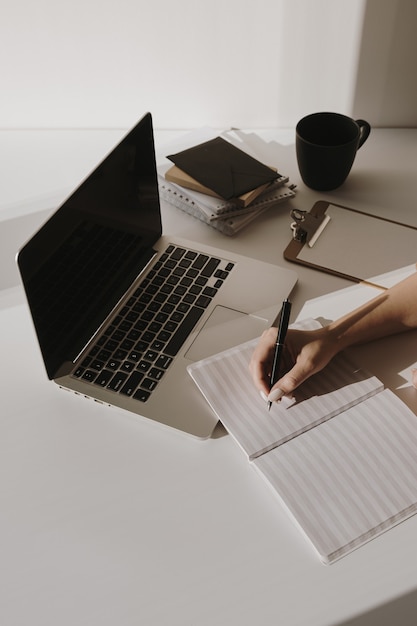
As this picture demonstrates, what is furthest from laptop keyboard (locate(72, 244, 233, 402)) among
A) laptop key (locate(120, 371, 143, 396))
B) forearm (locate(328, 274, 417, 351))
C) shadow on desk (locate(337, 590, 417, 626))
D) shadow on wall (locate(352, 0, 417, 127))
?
shadow on wall (locate(352, 0, 417, 127))

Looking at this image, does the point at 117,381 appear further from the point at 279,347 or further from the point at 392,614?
the point at 392,614

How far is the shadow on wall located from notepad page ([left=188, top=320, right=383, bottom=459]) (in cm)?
74

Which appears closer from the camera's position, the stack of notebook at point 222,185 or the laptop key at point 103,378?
the laptop key at point 103,378

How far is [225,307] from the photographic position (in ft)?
3.66

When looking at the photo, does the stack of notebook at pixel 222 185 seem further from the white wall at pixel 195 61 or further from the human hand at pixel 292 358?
the human hand at pixel 292 358

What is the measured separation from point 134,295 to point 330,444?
412 mm

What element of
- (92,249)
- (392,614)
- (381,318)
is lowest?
(392,614)

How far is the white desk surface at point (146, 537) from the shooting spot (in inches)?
30.9

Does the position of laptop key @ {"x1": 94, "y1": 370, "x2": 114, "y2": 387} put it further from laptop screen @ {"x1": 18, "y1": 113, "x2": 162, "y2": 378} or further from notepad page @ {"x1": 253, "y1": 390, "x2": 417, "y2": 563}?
notepad page @ {"x1": 253, "y1": 390, "x2": 417, "y2": 563}

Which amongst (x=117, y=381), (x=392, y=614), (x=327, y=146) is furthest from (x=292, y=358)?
(x=327, y=146)

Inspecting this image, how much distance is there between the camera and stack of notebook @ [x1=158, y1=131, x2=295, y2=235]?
127 cm

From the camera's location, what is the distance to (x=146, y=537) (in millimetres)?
842

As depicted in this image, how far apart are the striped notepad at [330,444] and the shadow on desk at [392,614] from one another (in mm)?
71

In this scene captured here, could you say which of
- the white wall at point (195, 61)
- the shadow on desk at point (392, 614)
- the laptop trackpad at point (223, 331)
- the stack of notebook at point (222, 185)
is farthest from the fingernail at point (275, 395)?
the white wall at point (195, 61)
